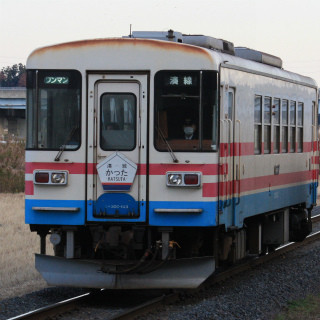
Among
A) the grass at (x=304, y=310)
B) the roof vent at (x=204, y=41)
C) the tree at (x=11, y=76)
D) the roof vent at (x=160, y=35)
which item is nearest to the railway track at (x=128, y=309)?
the grass at (x=304, y=310)

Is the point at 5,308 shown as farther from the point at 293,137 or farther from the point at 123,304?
the point at 293,137

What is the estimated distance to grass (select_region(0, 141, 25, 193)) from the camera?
3247 centimetres

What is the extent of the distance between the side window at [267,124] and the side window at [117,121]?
312 centimetres

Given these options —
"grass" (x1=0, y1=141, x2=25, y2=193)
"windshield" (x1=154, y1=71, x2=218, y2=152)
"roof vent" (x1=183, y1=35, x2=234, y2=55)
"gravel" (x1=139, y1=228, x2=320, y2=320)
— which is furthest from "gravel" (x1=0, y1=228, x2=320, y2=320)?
"grass" (x1=0, y1=141, x2=25, y2=193)

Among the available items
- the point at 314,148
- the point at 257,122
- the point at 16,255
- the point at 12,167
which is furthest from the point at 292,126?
the point at 12,167

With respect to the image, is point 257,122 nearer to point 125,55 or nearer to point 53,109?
point 125,55

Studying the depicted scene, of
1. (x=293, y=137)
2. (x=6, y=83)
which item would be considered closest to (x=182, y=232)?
(x=293, y=137)

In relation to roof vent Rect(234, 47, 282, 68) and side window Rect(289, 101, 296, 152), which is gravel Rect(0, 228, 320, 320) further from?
roof vent Rect(234, 47, 282, 68)

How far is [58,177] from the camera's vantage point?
1023 cm

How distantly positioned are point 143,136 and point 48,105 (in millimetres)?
1155

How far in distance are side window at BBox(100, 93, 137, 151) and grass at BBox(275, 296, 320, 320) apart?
2.57 metres

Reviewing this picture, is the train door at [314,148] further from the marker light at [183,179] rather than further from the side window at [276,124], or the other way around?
the marker light at [183,179]

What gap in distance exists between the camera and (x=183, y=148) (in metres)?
10.2

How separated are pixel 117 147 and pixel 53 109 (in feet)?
2.82
